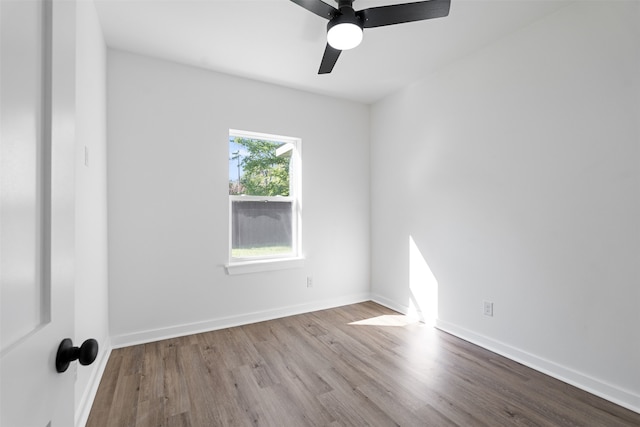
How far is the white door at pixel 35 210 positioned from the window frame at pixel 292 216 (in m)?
2.50

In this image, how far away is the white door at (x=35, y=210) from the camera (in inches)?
18.3

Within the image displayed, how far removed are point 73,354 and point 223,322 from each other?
2.61 m

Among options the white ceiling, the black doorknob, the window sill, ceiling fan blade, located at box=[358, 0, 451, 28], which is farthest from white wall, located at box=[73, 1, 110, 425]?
ceiling fan blade, located at box=[358, 0, 451, 28]

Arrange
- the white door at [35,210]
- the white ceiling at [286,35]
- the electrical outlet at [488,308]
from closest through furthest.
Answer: the white door at [35,210] < the white ceiling at [286,35] < the electrical outlet at [488,308]

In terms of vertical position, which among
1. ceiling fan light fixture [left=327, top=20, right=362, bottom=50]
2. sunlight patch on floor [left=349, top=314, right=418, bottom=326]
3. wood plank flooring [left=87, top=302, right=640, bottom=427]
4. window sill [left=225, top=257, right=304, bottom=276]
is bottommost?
wood plank flooring [left=87, top=302, right=640, bottom=427]

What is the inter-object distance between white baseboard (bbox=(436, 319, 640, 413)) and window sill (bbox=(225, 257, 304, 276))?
68.6 inches

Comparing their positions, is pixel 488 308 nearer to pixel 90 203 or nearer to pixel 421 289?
pixel 421 289

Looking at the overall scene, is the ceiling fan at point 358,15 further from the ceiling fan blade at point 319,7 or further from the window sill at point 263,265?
the window sill at point 263,265

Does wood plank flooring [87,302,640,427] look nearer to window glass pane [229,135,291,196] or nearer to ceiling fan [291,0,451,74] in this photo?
window glass pane [229,135,291,196]

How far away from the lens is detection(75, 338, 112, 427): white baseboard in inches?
66.6

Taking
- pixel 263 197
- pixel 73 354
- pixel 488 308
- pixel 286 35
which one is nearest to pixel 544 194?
pixel 488 308

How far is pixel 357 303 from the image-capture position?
3912 mm

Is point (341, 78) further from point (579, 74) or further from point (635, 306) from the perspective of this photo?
point (635, 306)

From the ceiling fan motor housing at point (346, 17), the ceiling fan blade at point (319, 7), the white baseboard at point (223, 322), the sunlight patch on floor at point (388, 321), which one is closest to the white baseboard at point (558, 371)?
the sunlight patch on floor at point (388, 321)
